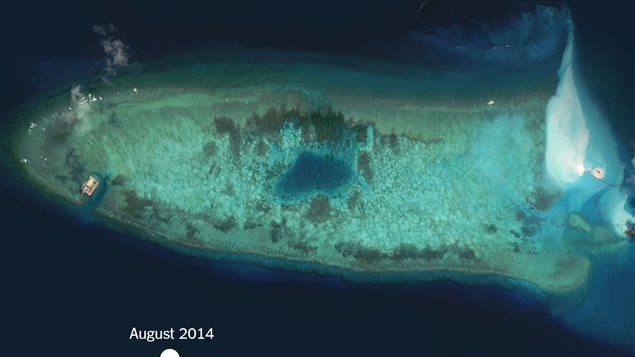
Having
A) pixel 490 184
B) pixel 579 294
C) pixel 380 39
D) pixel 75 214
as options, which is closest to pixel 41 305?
pixel 75 214

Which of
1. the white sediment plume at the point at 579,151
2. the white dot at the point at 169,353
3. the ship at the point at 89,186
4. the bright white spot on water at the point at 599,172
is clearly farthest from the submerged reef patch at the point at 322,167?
the white dot at the point at 169,353

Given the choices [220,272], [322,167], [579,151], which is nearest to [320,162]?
[322,167]

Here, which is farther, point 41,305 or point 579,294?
point 579,294

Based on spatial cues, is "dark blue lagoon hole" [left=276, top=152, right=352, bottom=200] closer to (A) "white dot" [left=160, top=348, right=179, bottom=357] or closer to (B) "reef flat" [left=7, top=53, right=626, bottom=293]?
(B) "reef flat" [left=7, top=53, right=626, bottom=293]

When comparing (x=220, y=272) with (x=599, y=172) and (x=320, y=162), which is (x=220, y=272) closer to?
(x=320, y=162)

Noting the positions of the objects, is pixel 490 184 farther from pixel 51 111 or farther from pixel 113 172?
pixel 51 111
